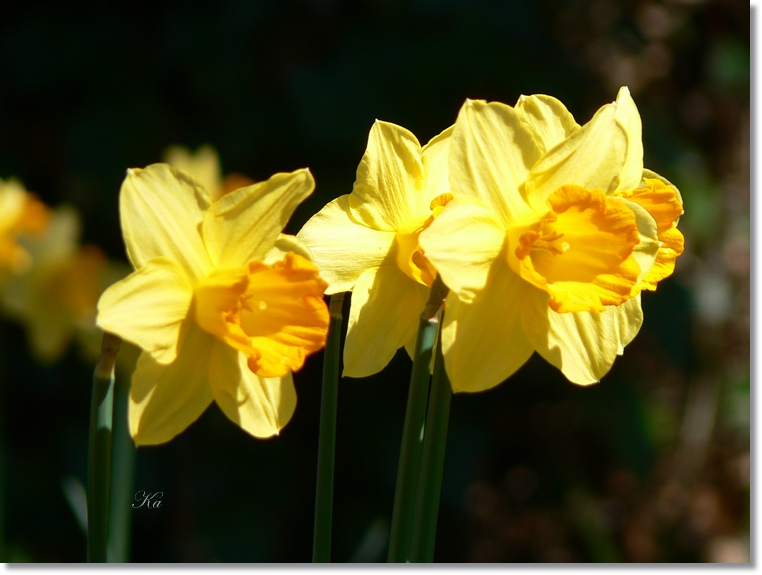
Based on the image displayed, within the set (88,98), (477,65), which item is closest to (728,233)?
(477,65)

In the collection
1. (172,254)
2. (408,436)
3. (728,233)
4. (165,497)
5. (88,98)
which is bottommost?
(165,497)

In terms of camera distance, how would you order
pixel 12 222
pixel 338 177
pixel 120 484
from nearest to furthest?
pixel 120 484 → pixel 12 222 → pixel 338 177

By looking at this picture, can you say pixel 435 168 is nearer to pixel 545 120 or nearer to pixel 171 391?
pixel 545 120

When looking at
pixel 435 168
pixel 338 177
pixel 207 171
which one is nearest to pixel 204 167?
pixel 207 171


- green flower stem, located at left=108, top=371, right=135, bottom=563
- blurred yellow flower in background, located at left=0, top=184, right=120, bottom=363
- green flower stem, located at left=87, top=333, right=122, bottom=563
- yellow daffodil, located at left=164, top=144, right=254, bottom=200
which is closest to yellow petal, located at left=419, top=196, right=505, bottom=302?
green flower stem, located at left=87, top=333, right=122, bottom=563

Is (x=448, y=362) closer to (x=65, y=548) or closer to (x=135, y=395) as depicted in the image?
(x=135, y=395)

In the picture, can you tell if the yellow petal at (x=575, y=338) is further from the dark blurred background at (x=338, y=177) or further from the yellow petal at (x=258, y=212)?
the dark blurred background at (x=338, y=177)
